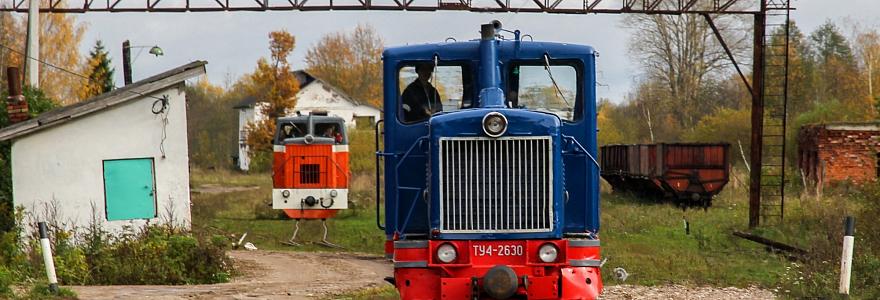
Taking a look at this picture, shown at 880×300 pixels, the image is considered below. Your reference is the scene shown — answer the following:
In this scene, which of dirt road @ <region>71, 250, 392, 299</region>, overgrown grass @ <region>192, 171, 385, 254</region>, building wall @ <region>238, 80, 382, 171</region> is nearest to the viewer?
dirt road @ <region>71, 250, 392, 299</region>

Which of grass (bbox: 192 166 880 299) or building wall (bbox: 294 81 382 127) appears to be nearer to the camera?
grass (bbox: 192 166 880 299)

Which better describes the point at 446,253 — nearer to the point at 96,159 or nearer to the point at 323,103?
the point at 96,159

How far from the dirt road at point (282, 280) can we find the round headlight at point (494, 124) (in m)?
5.54

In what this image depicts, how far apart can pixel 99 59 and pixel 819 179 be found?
38364 millimetres

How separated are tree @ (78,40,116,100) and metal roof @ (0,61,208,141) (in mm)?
27767

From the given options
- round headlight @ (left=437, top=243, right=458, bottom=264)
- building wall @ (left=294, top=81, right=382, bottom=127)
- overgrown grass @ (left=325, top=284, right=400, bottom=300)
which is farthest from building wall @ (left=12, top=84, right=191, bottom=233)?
building wall @ (left=294, top=81, right=382, bottom=127)

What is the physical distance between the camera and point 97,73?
5525 centimetres

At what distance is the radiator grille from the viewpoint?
1004 centimetres

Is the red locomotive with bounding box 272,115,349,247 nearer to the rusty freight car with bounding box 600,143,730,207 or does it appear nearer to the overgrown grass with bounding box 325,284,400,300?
the overgrown grass with bounding box 325,284,400,300

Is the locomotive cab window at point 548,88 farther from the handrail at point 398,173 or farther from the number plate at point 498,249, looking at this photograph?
the number plate at point 498,249

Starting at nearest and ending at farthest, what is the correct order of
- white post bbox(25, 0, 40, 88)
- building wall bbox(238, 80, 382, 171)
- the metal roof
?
1. the metal roof
2. white post bbox(25, 0, 40, 88)
3. building wall bbox(238, 80, 382, 171)

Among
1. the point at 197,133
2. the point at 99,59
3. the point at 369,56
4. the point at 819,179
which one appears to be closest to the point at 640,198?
the point at 819,179

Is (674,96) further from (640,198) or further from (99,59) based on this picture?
(99,59)

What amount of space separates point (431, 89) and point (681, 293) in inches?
237
